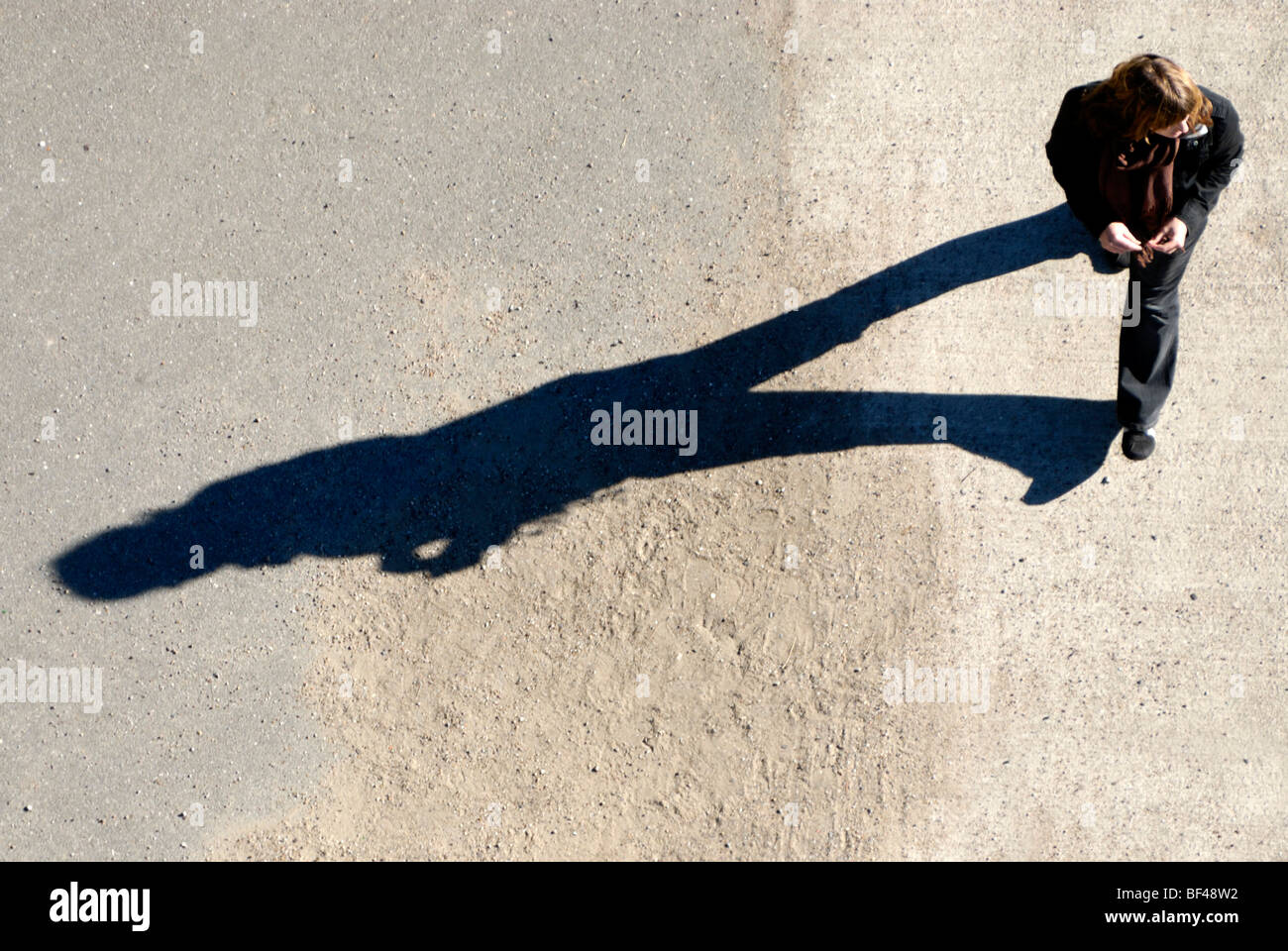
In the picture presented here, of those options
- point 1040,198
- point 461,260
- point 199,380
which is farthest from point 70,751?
point 1040,198

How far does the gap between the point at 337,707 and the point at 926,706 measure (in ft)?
10.6

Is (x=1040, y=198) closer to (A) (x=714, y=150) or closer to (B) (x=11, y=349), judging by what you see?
(A) (x=714, y=150)

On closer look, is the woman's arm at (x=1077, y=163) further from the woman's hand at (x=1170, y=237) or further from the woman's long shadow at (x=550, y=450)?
the woman's long shadow at (x=550, y=450)

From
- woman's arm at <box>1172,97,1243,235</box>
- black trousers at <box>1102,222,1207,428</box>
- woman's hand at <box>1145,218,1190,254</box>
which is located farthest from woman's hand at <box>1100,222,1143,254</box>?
black trousers at <box>1102,222,1207,428</box>

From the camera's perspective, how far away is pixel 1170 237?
4023 mm

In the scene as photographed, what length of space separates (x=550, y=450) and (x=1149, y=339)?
3.13 meters

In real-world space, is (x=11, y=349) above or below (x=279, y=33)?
below

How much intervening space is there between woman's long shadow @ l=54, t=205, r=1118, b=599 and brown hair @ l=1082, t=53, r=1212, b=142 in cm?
139

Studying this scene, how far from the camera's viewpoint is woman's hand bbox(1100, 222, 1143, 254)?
394 cm

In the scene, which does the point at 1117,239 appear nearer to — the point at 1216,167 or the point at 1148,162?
A: the point at 1148,162

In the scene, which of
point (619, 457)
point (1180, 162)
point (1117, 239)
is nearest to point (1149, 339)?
point (1117, 239)

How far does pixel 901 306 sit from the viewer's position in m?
5.05

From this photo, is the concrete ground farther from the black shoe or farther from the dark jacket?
the dark jacket

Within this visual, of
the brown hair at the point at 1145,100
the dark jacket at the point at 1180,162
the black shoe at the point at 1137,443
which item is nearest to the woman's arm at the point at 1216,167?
the dark jacket at the point at 1180,162
